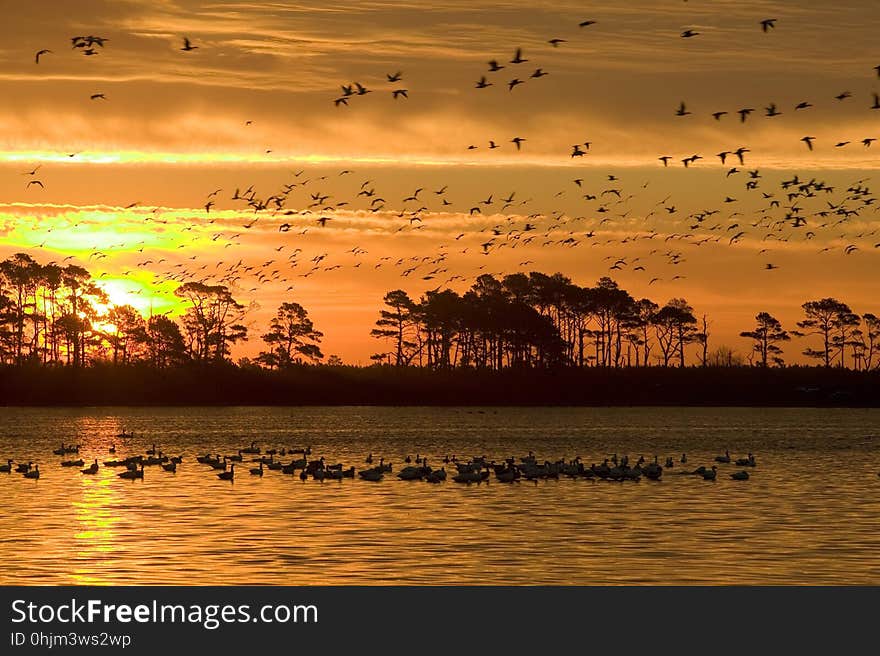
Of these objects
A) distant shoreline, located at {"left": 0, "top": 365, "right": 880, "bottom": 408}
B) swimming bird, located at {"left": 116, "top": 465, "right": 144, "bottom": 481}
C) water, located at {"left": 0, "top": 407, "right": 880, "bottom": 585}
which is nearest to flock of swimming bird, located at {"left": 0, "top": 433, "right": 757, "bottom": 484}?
swimming bird, located at {"left": 116, "top": 465, "right": 144, "bottom": 481}

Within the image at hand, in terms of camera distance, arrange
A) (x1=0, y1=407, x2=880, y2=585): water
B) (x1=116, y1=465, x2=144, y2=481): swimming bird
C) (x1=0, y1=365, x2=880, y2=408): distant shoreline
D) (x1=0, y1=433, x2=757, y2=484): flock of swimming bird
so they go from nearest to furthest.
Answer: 1. (x1=0, y1=407, x2=880, y2=585): water
2. (x1=0, y1=433, x2=757, y2=484): flock of swimming bird
3. (x1=116, y1=465, x2=144, y2=481): swimming bird
4. (x1=0, y1=365, x2=880, y2=408): distant shoreline

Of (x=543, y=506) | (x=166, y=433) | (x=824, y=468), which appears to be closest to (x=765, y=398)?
(x=166, y=433)

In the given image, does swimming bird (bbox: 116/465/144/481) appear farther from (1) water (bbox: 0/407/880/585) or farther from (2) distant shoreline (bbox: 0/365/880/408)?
(2) distant shoreline (bbox: 0/365/880/408)

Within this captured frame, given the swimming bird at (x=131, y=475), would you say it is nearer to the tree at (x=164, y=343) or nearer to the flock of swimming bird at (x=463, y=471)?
the flock of swimming bird at (x=463, y=471)

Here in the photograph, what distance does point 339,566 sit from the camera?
35688 mm

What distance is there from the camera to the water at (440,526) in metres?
34.9

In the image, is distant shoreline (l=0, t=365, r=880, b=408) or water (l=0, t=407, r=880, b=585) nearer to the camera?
water (l=0, t=407, r=880, b=585)

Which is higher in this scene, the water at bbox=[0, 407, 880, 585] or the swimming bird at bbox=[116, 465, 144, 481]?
the swimming bird at bbox=[116, 465, 144, 481]

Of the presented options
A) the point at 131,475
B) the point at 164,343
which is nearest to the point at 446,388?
the point at 164,343

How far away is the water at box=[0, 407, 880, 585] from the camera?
34938mm

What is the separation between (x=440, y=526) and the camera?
144 feet

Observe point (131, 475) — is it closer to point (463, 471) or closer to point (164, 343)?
point (463, 471)

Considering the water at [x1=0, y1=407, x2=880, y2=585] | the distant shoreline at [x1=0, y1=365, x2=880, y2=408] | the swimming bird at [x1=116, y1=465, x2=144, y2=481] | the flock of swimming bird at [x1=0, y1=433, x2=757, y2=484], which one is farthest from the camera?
the distant shoreline at [x1=0, y1=365, x2=880, y2=408]
